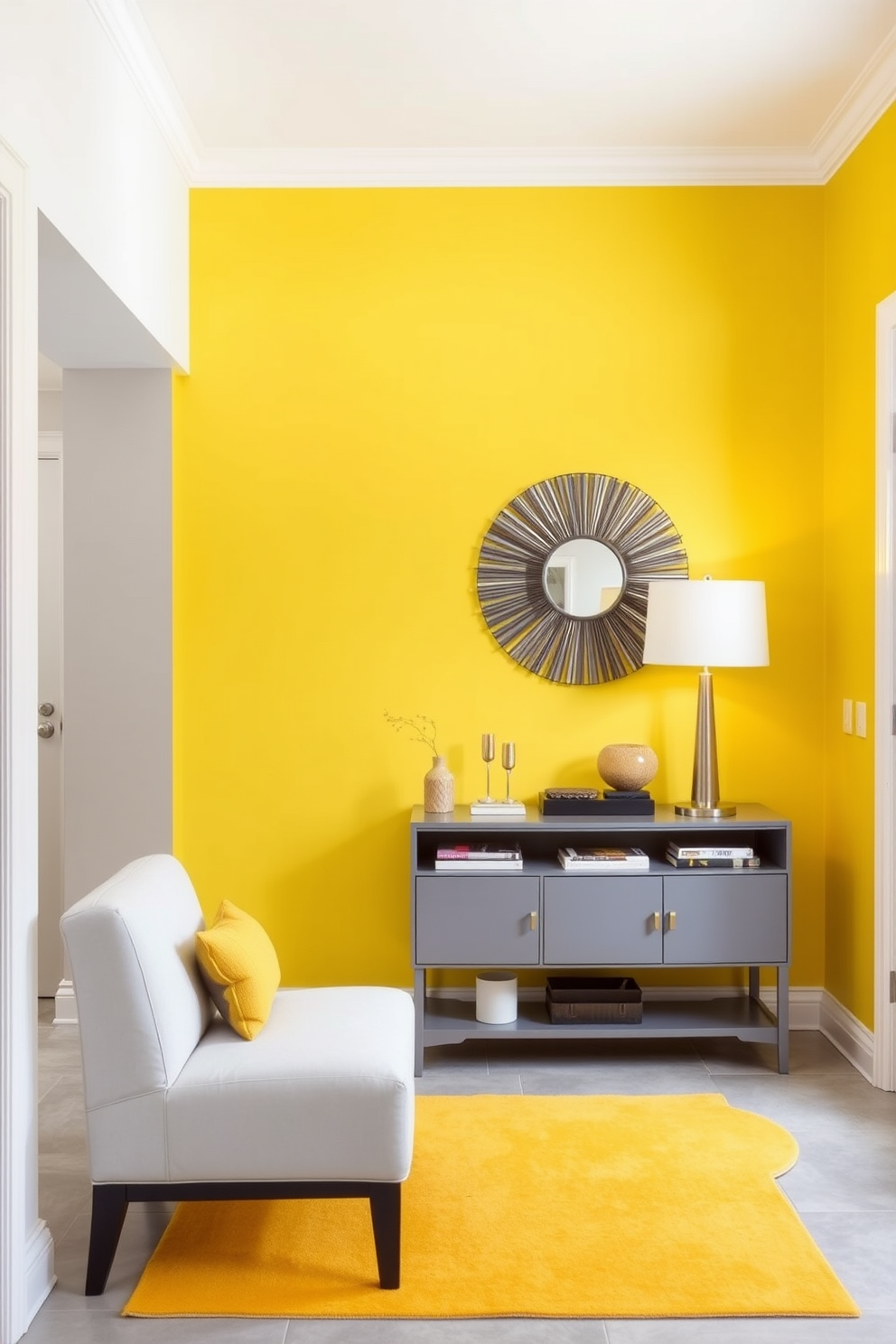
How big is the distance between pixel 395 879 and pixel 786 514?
75.1 inches

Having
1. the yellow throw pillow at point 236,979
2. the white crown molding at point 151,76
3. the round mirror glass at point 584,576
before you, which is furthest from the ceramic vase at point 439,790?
the white crown molding at point 151,76

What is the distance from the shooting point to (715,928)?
11.4 ft

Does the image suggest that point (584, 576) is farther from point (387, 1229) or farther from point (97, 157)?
point (387, 1229)

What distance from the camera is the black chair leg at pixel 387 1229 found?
2.21 meters

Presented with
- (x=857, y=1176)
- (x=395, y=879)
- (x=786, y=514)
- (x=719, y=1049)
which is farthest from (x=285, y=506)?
(x=857, y=1176)

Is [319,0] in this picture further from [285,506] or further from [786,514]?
[786,514]

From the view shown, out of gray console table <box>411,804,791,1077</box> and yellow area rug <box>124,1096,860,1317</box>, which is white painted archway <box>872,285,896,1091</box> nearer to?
gray console table <box>411,804,791,1077</box>

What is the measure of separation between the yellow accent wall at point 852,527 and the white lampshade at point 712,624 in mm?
353

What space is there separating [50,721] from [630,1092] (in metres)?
2.63

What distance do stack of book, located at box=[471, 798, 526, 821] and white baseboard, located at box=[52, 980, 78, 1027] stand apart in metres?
1.61

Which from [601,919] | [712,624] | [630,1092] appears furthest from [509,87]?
[630,1092]

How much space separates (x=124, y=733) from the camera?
385cm

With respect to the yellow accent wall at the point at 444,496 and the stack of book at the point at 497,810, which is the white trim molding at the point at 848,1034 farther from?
the stack of book at the point at 497,810

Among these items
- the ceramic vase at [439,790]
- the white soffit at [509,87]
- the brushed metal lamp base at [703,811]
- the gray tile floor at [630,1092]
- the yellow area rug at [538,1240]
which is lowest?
the gray tile floor at [630,1092]
